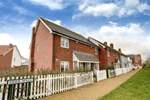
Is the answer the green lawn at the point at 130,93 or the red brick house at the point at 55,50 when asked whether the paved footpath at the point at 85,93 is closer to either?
the green lawn at the point at 130,93

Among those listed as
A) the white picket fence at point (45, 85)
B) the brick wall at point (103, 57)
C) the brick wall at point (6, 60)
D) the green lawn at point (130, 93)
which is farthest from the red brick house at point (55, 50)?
the brick wall at point (6, 60)

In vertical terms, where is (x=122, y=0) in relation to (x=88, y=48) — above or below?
above

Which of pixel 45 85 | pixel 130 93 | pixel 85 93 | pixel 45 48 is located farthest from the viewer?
pixel 45 48

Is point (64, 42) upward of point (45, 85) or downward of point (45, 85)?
upward

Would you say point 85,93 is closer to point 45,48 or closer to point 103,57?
point 45,48

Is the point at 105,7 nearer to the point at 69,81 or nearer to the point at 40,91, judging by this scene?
the point at 69,81

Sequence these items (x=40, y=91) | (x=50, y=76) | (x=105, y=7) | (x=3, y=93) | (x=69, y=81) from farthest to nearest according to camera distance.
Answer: (x=105, y=7) < (x=69, y=81) < (x=50, y=76) < (x=40, y=91) < (x=3, y=93)

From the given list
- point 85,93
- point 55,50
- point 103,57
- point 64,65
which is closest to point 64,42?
point 55,50

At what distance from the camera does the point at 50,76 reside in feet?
21.0

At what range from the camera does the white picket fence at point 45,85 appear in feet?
14.9

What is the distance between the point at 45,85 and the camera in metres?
6.08

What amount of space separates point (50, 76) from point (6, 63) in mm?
26033

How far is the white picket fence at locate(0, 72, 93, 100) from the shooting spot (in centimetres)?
455

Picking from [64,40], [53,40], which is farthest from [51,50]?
[64,40]
